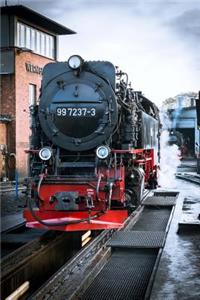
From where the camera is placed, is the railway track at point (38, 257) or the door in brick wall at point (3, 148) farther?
the door in brick wall at point (3, 148)

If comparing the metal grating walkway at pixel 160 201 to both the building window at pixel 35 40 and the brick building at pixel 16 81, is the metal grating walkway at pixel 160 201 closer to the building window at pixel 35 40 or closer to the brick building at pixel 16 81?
the brick building at pixel 16 81

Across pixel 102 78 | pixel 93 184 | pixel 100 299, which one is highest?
pixel 102 78

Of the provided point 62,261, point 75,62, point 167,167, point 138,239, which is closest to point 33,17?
point 167,167

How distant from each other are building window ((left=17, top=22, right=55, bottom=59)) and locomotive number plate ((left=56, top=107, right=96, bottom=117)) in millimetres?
16058

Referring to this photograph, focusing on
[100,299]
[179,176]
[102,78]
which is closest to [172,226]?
[102,78]

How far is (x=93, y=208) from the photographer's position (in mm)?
8258

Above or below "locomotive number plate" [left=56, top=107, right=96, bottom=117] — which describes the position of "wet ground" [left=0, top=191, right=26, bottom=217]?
below

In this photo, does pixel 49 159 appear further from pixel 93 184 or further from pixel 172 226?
pixel 172 226

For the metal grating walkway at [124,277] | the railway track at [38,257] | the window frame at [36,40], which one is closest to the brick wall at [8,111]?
the window frame at [36,40]

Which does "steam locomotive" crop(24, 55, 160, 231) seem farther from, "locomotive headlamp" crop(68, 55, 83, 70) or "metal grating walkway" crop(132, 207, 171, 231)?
"metal grating walkway" crop(132, 207, 171, 231)

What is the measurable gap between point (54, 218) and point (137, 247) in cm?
143

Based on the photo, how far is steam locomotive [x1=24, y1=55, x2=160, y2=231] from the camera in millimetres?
8193

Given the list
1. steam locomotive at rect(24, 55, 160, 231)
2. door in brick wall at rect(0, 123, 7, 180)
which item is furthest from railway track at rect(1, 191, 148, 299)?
door in brick wall at rect(0, 123, 7, 180)

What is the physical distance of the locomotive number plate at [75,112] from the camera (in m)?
9.00
